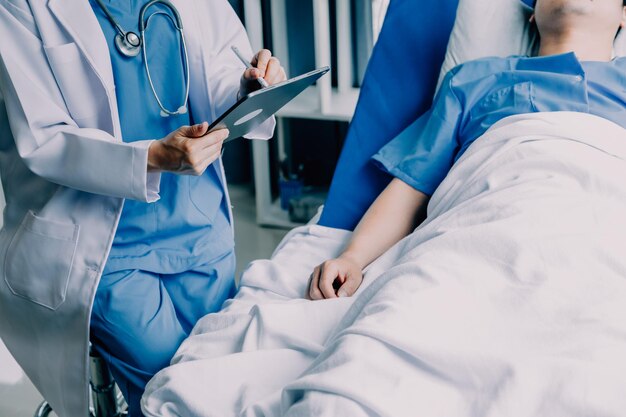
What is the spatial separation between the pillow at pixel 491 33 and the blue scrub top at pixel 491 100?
2.8 inches

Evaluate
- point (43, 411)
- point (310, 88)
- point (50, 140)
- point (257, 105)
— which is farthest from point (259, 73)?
point (310, 88)

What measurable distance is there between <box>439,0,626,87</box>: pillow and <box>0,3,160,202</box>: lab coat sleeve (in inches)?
31.1

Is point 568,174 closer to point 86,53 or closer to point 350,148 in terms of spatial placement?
point 350,148

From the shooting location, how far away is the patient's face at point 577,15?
149cm

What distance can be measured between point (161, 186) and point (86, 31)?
31 centimetres

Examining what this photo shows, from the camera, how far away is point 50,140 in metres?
1.16

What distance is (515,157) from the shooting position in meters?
1.25

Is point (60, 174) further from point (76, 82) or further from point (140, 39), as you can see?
point (140, 39)

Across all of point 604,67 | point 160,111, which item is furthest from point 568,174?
point 160,111

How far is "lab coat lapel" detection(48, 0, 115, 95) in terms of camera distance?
1188 millimetres

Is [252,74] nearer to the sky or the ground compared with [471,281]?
nearer to the sky

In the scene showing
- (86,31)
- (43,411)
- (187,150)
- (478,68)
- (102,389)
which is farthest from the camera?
(43,411)

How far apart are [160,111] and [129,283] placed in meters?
0.32

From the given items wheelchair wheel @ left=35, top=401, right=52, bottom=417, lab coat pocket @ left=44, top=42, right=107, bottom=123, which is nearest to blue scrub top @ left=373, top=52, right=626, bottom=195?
lab coat pocket @ left=44, top=42, right=107, bottom=123
